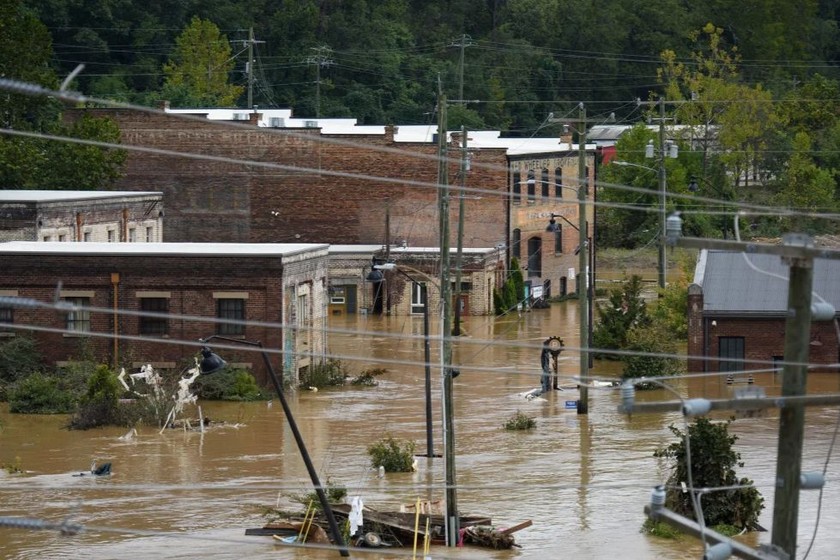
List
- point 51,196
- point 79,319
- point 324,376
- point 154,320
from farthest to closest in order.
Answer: point 51,196 < point 324,376 < point 79,319 < point 154,320

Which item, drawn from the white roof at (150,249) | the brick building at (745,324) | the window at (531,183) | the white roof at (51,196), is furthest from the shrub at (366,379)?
the window at (531,183)

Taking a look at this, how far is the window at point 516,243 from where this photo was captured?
69.1m

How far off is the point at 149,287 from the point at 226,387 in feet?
12.3

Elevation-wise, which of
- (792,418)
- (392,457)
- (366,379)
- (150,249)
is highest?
(150,249)

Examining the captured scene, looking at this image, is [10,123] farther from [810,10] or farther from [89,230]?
[810,10]

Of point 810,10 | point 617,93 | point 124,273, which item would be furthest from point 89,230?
point 810,10

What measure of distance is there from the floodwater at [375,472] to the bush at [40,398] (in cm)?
54

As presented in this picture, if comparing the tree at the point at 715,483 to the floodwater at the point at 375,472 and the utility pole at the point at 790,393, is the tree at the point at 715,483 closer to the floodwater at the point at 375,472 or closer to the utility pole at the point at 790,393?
the floodwater at the point at 375,472

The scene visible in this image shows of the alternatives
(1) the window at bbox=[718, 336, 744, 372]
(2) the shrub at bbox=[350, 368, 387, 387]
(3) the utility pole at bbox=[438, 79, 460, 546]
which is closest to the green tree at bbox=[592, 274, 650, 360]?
(1) the window at bbox=[718, 336, 744, 372]

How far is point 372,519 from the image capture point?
28969 millimetres

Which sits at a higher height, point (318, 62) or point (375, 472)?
point (318, 62)

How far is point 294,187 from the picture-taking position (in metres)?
69.0

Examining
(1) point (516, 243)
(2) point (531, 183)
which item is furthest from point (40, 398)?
(2) point (531, 183)

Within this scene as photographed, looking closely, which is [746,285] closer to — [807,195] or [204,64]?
[807,195]
